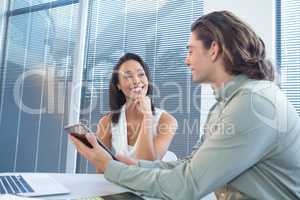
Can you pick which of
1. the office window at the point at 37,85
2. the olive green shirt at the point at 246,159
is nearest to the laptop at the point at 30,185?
the olive green shirt at the point at 246,159

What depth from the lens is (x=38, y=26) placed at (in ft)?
10.2

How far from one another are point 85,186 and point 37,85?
7.13ft

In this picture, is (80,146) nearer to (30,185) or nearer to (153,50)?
(30,185)

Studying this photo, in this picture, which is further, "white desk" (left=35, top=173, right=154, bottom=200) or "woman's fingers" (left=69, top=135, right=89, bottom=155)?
"woman's fingers" (left=69, top=135, right=89, bottom=155)

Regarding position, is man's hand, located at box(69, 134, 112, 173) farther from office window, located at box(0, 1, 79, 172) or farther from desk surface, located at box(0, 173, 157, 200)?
office window, located at box(0, 1, 79, 172)

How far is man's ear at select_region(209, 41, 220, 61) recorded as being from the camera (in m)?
1.10

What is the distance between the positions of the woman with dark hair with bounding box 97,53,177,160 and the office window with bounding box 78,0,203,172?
0.37 m

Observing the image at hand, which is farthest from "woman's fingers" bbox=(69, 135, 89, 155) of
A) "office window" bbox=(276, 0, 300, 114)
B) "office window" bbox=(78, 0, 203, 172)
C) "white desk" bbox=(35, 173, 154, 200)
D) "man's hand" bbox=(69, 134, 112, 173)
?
"office window" bbox=(276, 0, 300, 114)

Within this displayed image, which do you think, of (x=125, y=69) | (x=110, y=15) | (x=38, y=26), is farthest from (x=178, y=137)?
(x=38, y=26)

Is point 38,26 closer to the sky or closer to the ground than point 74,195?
closer to the sky

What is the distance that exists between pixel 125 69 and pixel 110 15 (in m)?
0.97

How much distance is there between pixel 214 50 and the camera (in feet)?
3.63

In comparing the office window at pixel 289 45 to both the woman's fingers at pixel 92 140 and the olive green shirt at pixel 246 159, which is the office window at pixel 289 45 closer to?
the olive green shirt at pixel 246 159

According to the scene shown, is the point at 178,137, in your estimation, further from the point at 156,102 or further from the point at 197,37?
the point at 197,37
